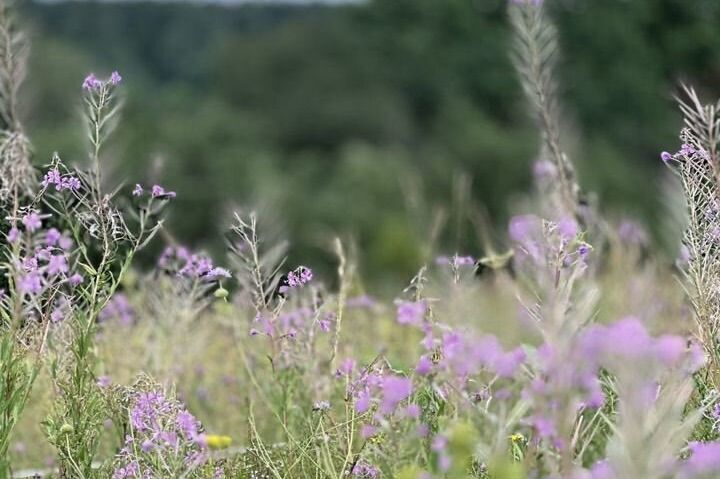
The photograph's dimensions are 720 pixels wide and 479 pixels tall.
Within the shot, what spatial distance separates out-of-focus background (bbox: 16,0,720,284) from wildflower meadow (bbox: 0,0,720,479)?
21.6 meters

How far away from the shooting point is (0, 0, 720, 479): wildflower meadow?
1.45m

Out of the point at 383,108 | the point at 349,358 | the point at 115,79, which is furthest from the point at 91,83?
the point at 383,108

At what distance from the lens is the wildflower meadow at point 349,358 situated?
1.45 metres

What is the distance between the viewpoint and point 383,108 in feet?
135

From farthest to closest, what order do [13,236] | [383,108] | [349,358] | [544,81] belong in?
[383,108]
[544,81]
[349,358]
[13,236]

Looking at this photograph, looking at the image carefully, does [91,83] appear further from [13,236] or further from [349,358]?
[349,358]

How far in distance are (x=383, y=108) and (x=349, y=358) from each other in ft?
128

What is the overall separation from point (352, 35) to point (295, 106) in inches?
195

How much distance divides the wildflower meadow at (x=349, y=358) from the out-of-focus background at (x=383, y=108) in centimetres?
2163

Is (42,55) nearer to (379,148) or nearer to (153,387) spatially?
(379,148)

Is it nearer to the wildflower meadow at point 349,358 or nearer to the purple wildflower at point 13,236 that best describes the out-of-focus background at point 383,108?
the wildflower meadow at point 349,358

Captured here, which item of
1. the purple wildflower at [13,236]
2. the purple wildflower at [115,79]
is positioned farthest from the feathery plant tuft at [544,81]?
the purple wildflower at [13,236]

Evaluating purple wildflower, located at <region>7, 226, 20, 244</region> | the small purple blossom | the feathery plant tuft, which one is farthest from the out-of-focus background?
purple wildflower, located at <region>7, 226, 20, 244</region>

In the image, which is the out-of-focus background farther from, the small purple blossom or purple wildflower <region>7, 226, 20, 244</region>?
purple wildflower <region>7, 226, 20, 244</region>
